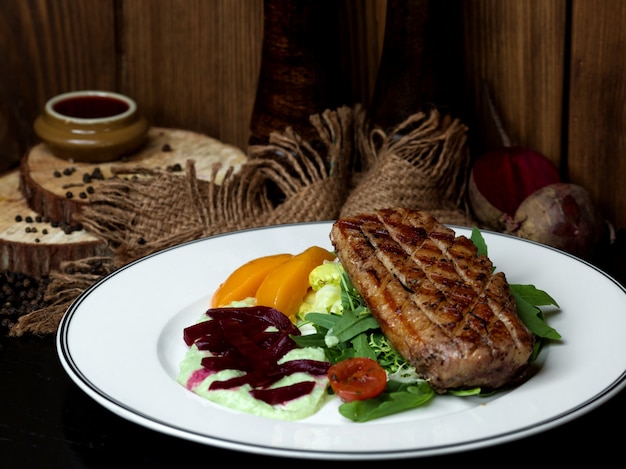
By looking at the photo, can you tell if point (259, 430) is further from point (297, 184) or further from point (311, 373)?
point (297, 184)

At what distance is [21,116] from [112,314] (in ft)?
Result: 8.09

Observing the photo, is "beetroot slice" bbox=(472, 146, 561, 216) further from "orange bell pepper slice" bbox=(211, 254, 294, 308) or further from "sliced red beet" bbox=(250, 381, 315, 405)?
"sliced red beet" bbox=(250, 381, 315, 405)

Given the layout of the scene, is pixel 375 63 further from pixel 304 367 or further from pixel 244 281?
pixel 304 367

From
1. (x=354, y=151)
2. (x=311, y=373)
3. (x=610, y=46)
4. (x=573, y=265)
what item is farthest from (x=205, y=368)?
(x=610, y=46)

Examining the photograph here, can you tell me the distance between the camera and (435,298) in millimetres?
2400

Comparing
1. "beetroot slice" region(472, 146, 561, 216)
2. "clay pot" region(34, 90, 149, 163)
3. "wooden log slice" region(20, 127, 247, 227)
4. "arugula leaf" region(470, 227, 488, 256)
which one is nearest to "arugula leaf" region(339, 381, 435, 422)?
"arugula leaf" region(470, 227, 488, 256)

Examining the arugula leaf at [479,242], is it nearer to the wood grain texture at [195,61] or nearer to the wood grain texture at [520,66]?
the wood grain texture at [520,66]

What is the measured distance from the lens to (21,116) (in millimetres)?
4820

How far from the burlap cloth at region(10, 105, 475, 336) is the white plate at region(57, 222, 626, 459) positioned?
331mm

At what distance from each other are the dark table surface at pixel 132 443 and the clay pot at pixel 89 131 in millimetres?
1694

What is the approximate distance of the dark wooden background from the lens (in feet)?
12.1

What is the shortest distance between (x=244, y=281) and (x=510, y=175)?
141 centimetres

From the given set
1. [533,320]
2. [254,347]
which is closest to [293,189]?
[254,347]

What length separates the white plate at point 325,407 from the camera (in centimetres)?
206
